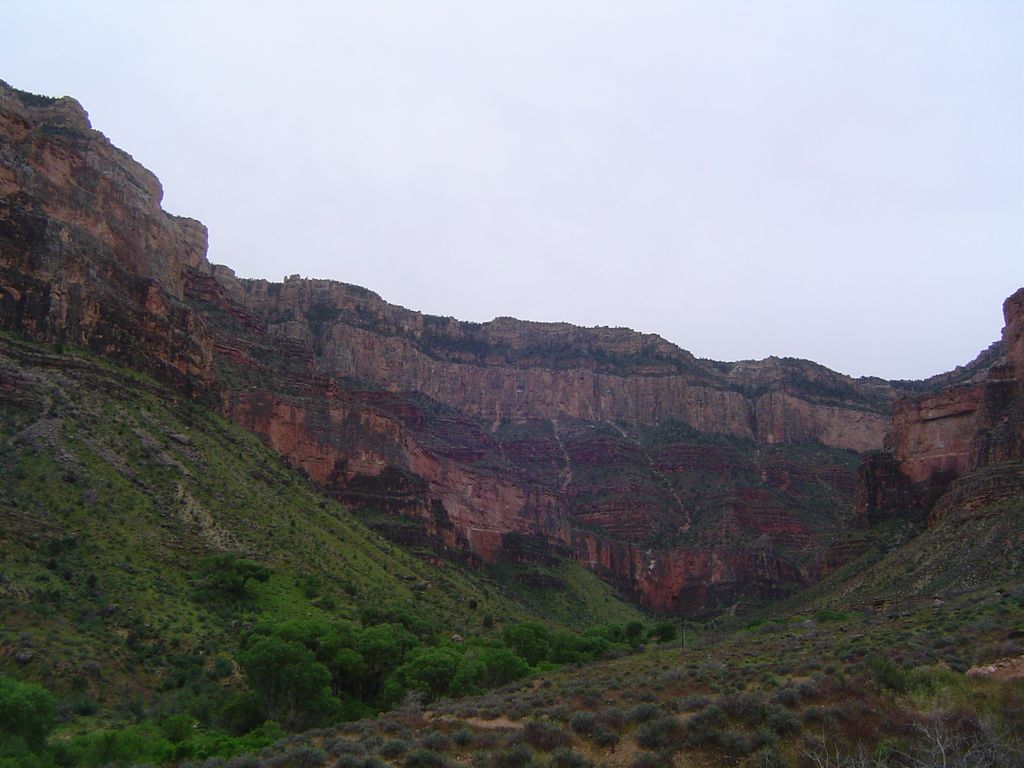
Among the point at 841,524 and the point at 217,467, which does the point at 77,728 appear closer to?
the point at 217,467

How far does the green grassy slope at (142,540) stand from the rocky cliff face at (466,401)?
22.7 ft

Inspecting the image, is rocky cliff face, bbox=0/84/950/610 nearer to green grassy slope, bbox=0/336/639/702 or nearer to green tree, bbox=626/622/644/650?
green grassy slope, bbox=0/336/639/702

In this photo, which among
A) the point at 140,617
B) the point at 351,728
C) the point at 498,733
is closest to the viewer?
the point at 498,733

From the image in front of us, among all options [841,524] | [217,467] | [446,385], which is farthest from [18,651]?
[446,385]

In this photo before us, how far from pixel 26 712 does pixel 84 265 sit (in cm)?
4739

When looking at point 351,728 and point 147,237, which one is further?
point 147,237

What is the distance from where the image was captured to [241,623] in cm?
4912

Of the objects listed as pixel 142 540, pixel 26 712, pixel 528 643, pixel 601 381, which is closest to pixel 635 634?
pixel 528 643

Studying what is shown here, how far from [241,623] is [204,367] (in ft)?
122

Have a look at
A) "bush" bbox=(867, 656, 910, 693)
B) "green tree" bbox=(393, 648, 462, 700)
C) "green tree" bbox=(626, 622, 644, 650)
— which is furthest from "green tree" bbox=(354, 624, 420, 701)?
"green tree" bbox=(626, 622, 644, 650)

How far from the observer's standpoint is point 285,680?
41812 millimetres

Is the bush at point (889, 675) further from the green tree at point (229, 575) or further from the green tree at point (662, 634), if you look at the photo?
the green tree at point (662, 634)

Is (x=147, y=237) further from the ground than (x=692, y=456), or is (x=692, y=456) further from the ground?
(x=147, y=237)

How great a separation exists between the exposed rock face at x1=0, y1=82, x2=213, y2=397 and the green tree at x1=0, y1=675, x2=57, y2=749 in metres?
38.0
